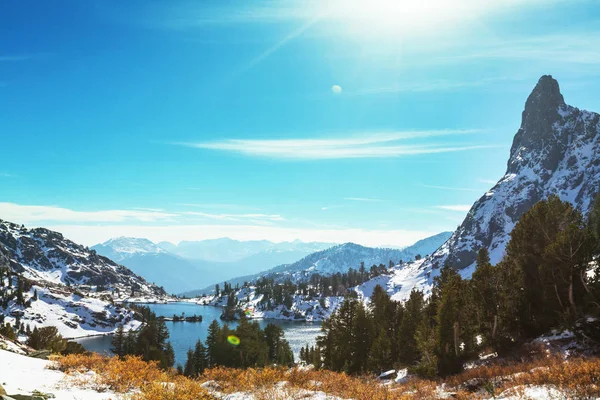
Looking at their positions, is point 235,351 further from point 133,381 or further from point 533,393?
point 533,393

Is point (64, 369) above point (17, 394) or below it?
below

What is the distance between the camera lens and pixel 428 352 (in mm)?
38125

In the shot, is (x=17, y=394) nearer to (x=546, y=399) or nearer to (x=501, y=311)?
(x=546, y=399)

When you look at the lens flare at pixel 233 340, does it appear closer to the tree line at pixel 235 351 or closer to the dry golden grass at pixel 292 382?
the tree line at pixel 235 351

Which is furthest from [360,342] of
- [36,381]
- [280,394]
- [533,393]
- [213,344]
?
[36,381]

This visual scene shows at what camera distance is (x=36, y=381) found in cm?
1670

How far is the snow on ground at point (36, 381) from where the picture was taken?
49.9 feet

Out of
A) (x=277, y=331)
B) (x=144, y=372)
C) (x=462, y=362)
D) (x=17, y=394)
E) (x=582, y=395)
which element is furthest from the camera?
(x=277, y=331)

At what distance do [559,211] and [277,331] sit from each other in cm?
8588

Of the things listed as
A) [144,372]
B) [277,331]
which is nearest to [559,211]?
[144,372]

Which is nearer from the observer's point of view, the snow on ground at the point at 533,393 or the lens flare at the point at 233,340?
the snow on ground at the point at 533,393

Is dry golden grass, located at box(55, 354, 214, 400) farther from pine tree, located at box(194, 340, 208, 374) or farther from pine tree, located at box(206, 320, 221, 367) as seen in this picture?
pine tree, located at box(194, 340, 208, 374)

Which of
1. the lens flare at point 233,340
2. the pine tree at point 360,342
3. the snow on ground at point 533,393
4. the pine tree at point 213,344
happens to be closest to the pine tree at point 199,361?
the pine tree at point 213,344

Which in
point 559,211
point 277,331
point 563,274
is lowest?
point 277,331
